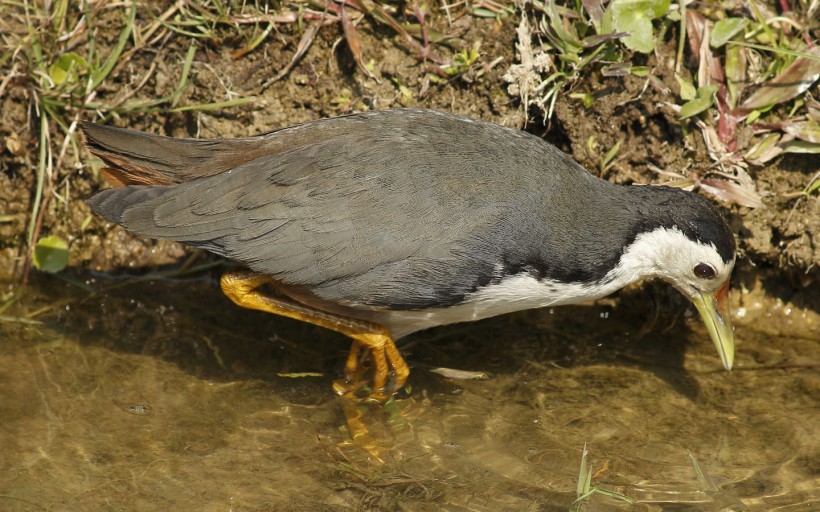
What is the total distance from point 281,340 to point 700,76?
9.25 feet

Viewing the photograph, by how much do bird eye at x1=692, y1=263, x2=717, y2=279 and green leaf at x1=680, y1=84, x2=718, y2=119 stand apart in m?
0.97

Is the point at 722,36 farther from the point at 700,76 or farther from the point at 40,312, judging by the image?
the point at 40,312

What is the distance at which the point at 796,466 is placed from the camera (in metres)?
4.50

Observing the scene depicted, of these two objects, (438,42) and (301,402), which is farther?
(438,42)

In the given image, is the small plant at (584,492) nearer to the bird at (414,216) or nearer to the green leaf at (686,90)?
the bird at (414,216)

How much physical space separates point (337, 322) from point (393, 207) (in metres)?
0.89

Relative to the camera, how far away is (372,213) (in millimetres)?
4363

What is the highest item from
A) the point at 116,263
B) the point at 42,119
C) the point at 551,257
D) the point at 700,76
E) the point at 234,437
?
→ the point at 700,76

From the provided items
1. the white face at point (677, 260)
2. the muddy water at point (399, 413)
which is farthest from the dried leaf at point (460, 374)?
the white face at point (677, 260)

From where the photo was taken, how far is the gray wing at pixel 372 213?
14.3 ft

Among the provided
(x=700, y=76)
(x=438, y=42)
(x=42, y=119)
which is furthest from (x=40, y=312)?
(x=700, y=76)

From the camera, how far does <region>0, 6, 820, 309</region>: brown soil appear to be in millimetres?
5324

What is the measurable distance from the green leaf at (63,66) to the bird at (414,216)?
3.38 ft

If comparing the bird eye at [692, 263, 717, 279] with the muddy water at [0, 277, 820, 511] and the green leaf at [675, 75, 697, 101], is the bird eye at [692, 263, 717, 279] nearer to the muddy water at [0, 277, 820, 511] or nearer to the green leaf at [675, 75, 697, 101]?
the muddy water at [0, 277, 820, 511]
